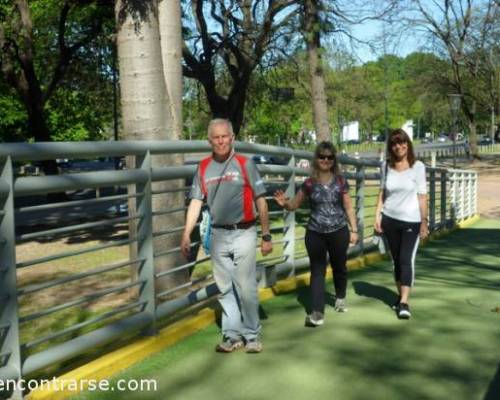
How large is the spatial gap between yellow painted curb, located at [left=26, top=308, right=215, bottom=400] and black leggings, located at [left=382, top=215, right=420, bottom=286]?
66.6 inches

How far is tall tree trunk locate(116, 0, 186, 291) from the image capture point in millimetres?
6457

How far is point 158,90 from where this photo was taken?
259 inches

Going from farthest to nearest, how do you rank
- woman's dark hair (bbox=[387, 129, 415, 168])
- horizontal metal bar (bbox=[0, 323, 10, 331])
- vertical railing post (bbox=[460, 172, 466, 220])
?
vertical railing post (bbox=[460, 172, 466, 220])
woman's dark hair (bbox=[387, 129, 415, 168])
horizontal metal bar (bbox=[0, 323, 10, 331])

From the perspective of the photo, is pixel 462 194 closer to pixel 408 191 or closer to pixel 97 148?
pixel 408 191

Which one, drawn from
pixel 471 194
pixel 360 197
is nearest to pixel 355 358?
pixel 360 197

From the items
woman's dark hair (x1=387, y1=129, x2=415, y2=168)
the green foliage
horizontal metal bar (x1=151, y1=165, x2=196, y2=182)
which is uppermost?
the green foliage

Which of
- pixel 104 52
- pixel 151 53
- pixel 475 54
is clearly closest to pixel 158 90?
pixel 151 53

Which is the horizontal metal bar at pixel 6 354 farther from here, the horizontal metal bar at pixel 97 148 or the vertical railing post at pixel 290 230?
the vertical railing post at pixel 290 230

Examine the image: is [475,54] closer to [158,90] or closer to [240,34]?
[240,34]

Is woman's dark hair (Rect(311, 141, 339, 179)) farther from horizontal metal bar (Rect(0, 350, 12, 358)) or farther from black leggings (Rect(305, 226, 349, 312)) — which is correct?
horizontal metal bar (Rect(0, 350, 12, 358))

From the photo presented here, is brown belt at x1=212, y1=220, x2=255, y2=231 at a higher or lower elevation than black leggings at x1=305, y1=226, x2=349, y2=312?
higher

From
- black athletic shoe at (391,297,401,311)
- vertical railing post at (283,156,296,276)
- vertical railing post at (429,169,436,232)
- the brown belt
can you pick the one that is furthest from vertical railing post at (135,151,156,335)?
vertical railing post at (429,169,436,232)

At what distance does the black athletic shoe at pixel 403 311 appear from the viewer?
225 inches

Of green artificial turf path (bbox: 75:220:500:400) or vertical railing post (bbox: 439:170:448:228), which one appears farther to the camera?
vertical railing post (bbox: 439:170:448:228)
